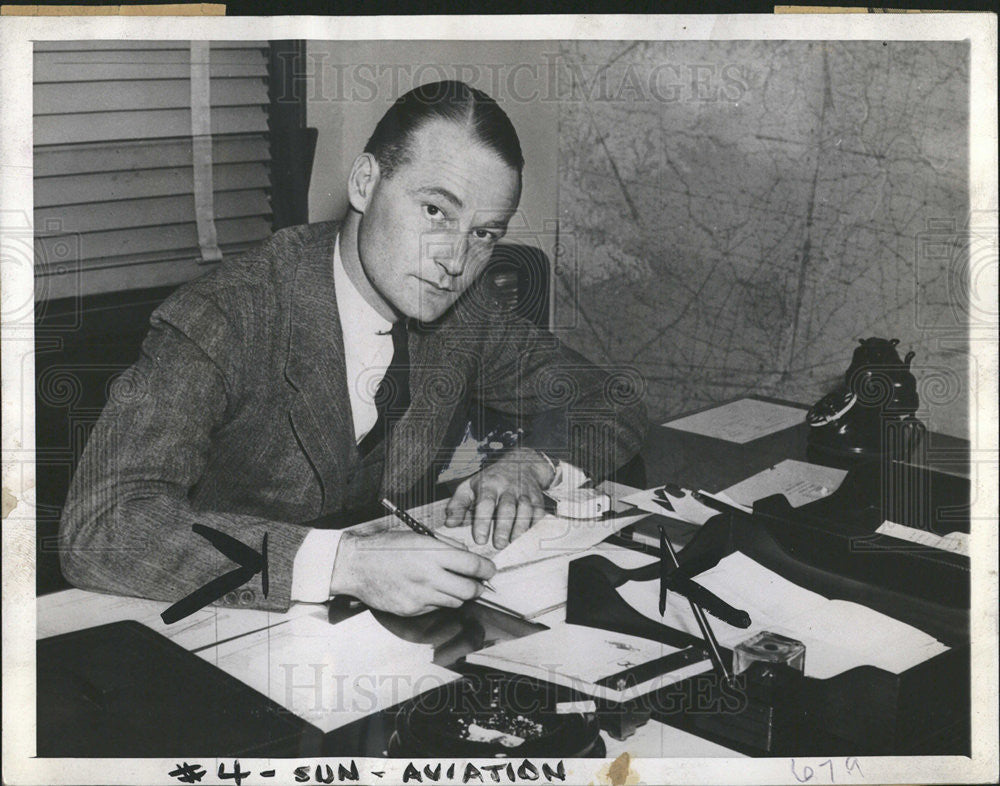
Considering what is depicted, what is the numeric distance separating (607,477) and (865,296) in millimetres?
592

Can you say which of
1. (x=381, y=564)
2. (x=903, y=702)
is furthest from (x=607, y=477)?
(x=903, y=702)

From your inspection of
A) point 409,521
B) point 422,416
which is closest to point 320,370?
point 422,416

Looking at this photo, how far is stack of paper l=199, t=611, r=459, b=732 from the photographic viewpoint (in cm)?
124

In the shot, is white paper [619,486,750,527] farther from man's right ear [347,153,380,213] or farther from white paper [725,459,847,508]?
man's right ear [347,153,380,213]

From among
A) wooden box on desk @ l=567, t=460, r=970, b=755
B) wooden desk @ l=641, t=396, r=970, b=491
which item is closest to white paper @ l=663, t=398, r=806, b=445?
wooden desk @ l=641, t=396, r=970, b=491

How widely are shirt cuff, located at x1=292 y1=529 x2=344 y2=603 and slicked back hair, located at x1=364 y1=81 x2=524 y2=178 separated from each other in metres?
0.57

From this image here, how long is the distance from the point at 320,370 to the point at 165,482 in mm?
286

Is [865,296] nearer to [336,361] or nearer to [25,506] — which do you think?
[336,361]

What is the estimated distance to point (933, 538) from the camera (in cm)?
152

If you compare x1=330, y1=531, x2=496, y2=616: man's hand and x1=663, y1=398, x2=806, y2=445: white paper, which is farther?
x1=663, y1=398, x2=806, y2=445: white paper

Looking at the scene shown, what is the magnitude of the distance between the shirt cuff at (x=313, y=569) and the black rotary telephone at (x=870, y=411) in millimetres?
899

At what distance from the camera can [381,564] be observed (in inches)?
53.8

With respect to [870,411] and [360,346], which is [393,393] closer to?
[360,346]
